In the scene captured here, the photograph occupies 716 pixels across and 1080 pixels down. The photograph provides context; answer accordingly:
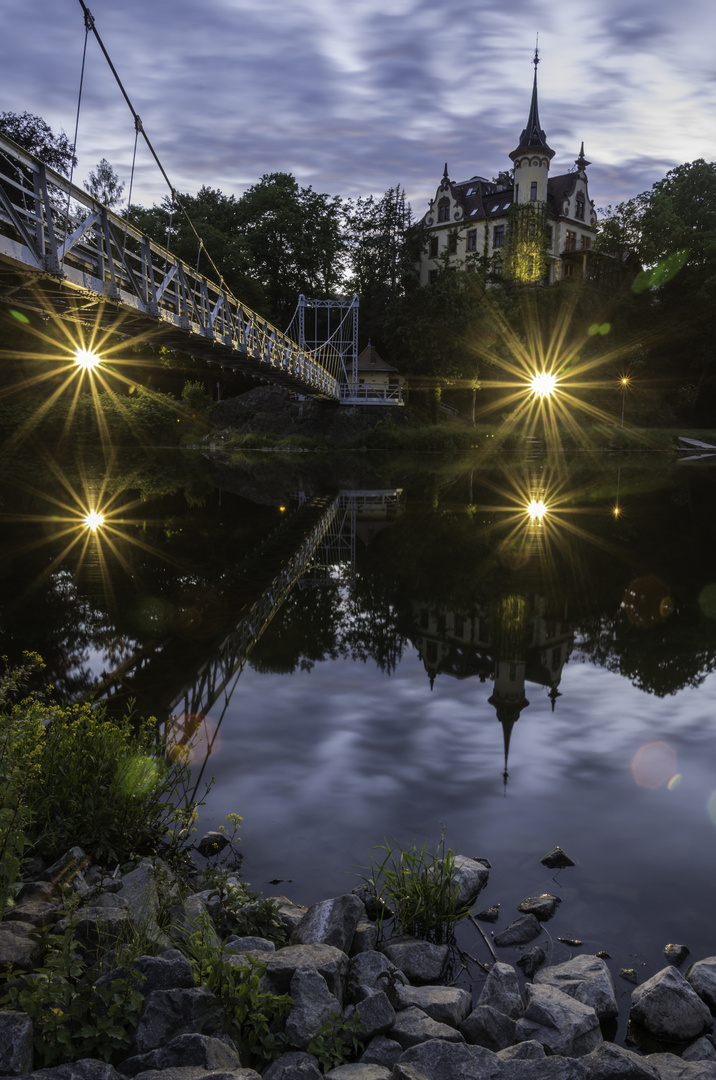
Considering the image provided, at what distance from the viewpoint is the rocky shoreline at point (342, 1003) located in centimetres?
280

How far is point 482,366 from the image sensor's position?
55219mm

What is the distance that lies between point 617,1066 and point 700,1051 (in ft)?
1.77

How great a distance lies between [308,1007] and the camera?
10.3ft

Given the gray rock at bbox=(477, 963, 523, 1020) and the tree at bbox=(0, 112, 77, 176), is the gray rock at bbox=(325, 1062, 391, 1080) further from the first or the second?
the tree at bbox=(0, 112, 77, 176)

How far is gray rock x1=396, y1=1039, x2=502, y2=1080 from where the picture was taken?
2.84 metres

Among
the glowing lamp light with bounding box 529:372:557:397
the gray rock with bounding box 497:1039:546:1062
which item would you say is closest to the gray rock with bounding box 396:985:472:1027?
the gray rock with bounding box 497:1039:546:1062

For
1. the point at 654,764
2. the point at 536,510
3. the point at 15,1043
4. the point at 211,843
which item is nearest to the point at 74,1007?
the point at 15,1043

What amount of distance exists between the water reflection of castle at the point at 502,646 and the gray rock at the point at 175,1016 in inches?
150

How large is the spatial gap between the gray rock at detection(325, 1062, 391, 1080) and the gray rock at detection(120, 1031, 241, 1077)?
372 mm

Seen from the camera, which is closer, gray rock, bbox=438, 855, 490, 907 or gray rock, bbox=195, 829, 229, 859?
gray rock, bbox=438, 855, 490, 907

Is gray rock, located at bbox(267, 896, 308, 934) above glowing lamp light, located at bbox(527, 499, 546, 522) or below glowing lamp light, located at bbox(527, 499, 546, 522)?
below

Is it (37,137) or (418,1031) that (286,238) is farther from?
(418,1031)

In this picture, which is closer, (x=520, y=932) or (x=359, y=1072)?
(x=359, y=1072)

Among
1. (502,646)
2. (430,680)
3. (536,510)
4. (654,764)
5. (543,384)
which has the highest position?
(543,384)
